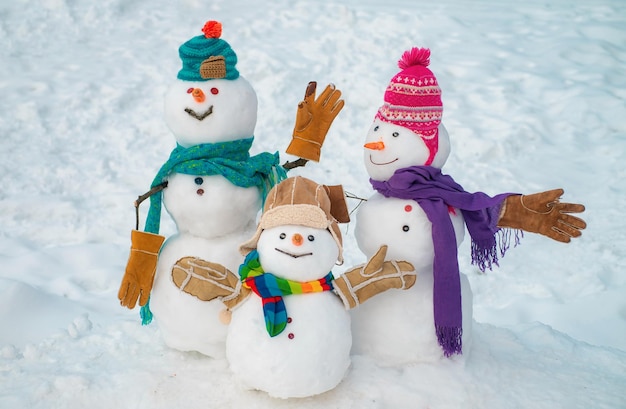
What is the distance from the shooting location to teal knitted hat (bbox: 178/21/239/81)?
91.2 inches

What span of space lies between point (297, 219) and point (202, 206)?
40cm

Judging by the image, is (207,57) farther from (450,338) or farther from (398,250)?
(450,338)

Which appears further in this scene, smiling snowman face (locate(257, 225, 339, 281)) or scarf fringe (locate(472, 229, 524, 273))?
A: scarf fringe (locate(472, 229, 524, 273))

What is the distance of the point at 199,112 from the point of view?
2.32 m

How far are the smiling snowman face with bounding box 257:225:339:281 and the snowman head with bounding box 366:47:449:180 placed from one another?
1.25 feet

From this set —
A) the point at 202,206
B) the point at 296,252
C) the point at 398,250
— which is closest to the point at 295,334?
the point at 296,252

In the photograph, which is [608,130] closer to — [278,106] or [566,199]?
[566,199]

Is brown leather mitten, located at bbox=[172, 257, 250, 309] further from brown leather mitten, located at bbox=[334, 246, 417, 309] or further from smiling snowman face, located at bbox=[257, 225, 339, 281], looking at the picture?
brown leather mitten, located at bbox=[334, 246, 417, 309]

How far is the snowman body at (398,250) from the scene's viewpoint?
89.9 inches

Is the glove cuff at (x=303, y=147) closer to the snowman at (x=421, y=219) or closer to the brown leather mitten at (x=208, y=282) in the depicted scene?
the snowman at (x=421, y=219)

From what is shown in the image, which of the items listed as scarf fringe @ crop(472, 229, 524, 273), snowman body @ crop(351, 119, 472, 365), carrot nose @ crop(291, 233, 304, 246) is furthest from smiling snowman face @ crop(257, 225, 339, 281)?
scarf fringe @ crop(472, 229, 524, 273)

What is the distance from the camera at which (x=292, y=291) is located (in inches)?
83.8

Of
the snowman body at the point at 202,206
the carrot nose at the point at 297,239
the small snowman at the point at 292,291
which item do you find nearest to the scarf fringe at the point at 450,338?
the small snowman at the point at 292,291

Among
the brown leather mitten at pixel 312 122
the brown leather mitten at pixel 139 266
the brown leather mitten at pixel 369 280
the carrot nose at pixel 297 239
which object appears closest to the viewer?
the carrot nose at pixel 297 239
